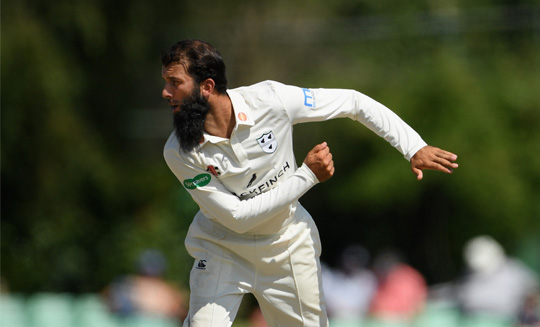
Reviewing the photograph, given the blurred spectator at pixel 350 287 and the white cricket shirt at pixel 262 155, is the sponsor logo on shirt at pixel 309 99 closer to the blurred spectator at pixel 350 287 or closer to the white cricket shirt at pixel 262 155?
the white cricket shirt at pixel 262 155

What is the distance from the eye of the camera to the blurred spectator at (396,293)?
941cm

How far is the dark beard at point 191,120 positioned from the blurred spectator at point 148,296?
500 cm

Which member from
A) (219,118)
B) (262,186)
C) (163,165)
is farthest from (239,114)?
(163,165)

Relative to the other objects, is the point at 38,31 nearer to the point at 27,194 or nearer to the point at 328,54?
the point at 27,194

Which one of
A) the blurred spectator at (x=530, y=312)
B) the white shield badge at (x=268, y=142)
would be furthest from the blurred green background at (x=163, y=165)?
the white shield badge at (x=268, y=142)

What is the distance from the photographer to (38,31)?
45.0 feet

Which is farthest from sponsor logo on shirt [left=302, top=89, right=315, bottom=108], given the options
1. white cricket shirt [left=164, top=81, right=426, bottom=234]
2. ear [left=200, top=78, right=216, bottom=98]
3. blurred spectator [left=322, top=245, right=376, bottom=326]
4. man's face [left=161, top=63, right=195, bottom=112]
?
blurred spectator [left=322, top=245, right=376, bottom=326]

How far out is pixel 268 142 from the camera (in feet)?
16.1

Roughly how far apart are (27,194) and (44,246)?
167cm

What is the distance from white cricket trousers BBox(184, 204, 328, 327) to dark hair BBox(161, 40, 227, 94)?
0.88m

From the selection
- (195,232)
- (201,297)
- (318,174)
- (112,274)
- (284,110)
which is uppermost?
(284,110)

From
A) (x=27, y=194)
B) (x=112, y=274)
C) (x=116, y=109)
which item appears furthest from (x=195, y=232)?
(x=116, y=109)

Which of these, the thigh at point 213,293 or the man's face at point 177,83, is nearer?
the man's face at point 177,83

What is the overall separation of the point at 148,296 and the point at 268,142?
565 cm
